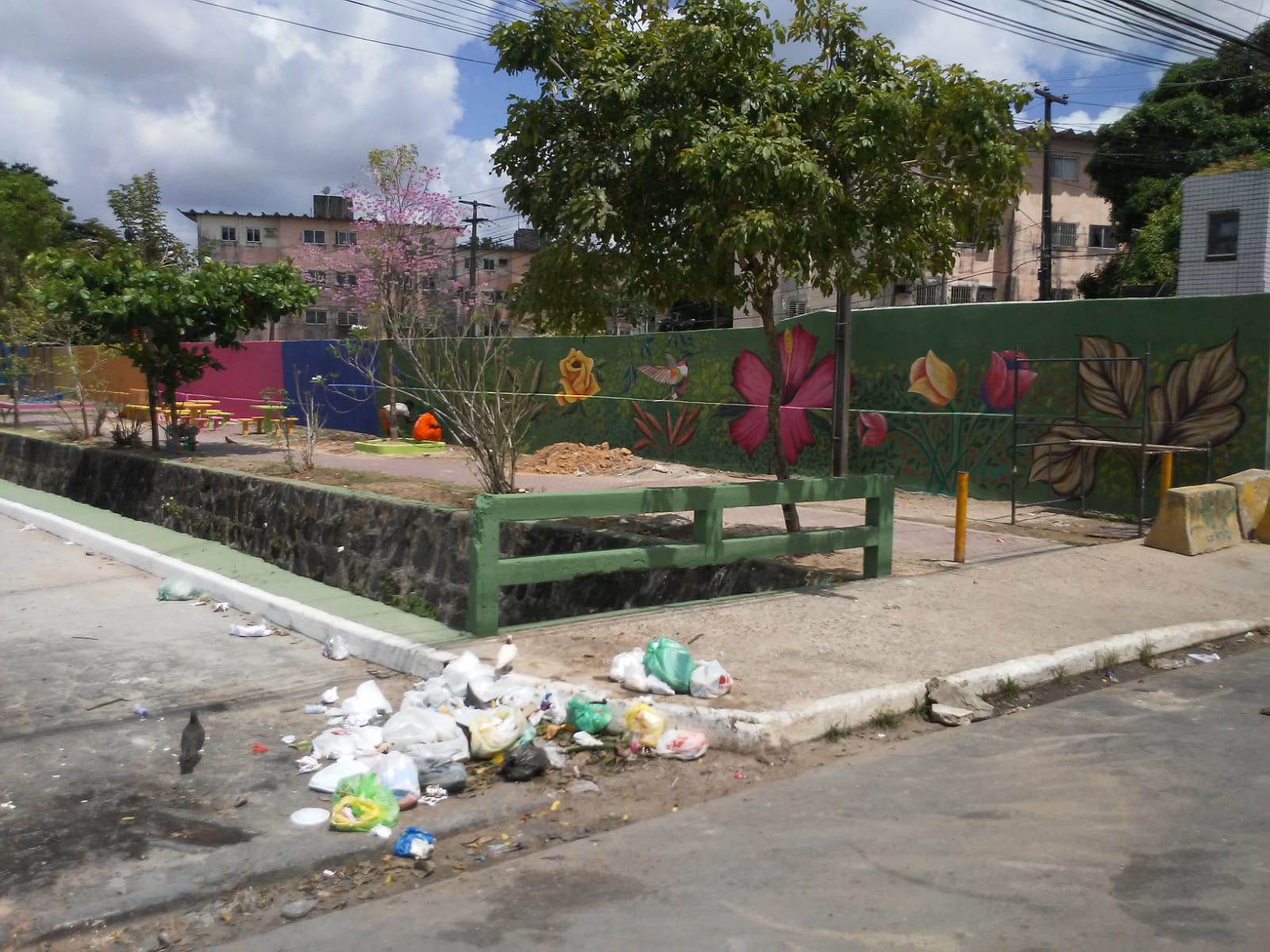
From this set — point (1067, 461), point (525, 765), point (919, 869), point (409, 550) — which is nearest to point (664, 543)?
point (409, 550)

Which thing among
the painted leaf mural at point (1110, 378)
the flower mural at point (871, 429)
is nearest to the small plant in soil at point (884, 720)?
the painted leaf mural at point (1110, 378)

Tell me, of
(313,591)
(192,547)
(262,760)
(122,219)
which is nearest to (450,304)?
(122,219)

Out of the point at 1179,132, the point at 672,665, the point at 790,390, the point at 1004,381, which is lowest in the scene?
the point at 672,665

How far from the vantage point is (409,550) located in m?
10.0

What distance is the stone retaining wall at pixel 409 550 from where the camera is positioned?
9.64 meters

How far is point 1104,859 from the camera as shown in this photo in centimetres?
446

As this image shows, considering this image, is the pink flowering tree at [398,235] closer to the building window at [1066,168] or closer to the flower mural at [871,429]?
the flower mural at [871,429]

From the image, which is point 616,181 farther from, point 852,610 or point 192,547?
point 192,547

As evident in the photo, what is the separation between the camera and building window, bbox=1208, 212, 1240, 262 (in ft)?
86.0

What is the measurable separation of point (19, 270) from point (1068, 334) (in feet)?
125

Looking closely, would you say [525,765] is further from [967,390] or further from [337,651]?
[967,390]

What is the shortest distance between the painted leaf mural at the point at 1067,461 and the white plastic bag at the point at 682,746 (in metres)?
9.65

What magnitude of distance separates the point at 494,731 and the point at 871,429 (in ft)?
39.1

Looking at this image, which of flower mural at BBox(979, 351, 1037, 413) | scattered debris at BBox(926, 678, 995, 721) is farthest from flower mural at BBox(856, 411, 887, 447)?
scattered debris at BBox(926, 678, 995, 721)
